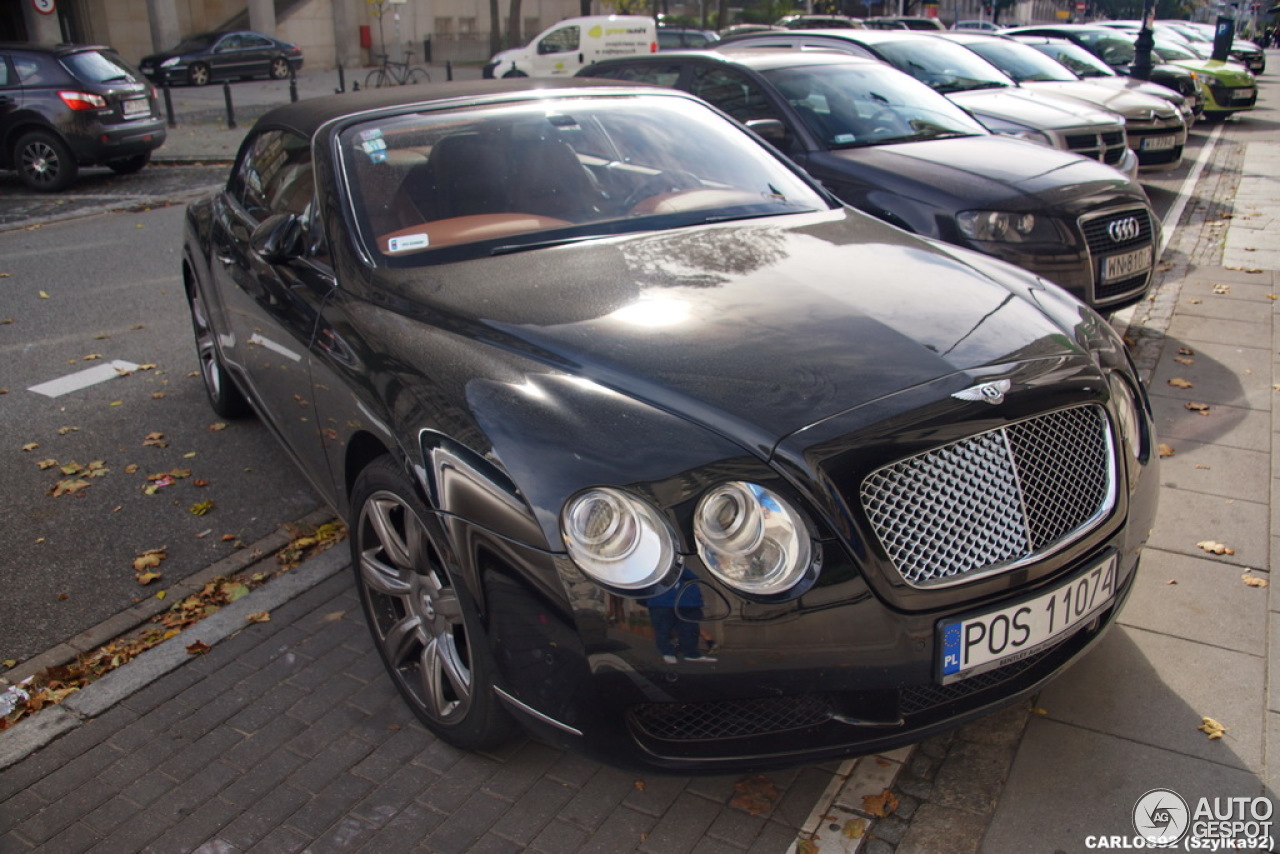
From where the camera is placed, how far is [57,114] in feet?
43.0

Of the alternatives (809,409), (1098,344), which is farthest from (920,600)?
(1098,344)

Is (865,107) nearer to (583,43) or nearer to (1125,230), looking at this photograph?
(1125,230)

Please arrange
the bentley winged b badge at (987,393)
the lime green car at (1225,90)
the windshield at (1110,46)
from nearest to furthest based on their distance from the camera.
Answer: the bentley winged b badge at (987,393) → the windshield at (1110,46) → the lime green car at (1225,90)

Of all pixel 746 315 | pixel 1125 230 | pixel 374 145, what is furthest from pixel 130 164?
pixel 746 315

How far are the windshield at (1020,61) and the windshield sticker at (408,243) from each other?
10.0 meters

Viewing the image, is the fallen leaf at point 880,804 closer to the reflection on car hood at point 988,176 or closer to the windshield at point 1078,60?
the reflection on car hood at point 988,176

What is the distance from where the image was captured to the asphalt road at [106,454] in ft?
13.5

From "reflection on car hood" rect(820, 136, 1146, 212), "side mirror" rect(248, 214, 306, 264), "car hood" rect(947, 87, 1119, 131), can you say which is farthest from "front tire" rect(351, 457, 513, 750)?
"car hood" rect(947, 87, 1119, 131)

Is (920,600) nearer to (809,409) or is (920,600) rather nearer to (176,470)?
(809,409)

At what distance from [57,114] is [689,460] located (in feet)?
44.1

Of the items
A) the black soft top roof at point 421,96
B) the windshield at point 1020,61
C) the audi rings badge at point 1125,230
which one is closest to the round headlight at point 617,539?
the black soft top roof at point 421,96

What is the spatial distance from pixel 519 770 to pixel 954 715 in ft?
3.84

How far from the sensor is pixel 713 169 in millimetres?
4145

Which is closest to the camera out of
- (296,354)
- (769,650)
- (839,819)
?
(769,650)
